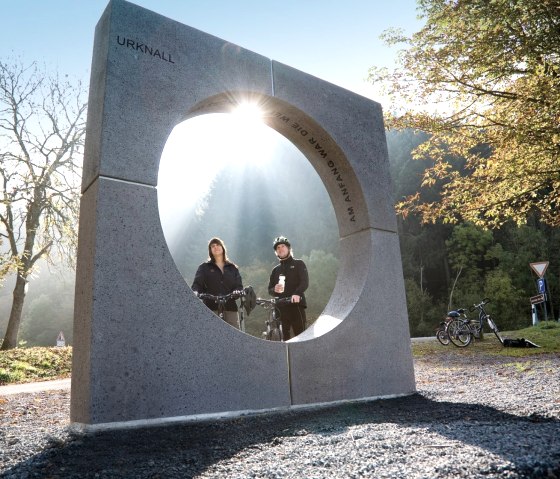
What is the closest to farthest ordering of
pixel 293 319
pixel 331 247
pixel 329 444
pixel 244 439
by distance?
pixel 329 444 < pixel 244 439 < pixel 293 319 < pixel 331 247

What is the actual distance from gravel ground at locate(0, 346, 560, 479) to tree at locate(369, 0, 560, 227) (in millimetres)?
5199

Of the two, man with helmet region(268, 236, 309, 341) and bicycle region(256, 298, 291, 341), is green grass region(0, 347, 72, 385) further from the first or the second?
man with helmet region(268, 236, 309, 341)

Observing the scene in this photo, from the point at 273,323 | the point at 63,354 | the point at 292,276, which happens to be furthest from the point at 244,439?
the point at 63,354

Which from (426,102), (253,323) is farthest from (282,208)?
(426,102)

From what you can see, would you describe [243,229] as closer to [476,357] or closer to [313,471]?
[476,357]

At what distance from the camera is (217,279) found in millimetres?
5543

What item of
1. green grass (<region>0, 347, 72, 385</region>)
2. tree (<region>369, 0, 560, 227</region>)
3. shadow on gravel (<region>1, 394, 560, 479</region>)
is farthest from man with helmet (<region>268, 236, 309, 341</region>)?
green grass (<region>0, 347, 72, 385</region>)

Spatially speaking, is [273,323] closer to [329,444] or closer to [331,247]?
[329,444]

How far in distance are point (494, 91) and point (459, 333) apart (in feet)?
21.4

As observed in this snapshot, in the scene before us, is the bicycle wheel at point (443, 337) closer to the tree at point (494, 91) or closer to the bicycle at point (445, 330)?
the bicycle at point (445, 330)

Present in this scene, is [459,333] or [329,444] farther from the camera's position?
[459,333]

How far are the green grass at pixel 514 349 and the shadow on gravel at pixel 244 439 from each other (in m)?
6.65

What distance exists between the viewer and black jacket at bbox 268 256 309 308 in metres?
5.80

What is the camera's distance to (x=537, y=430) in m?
2.66
